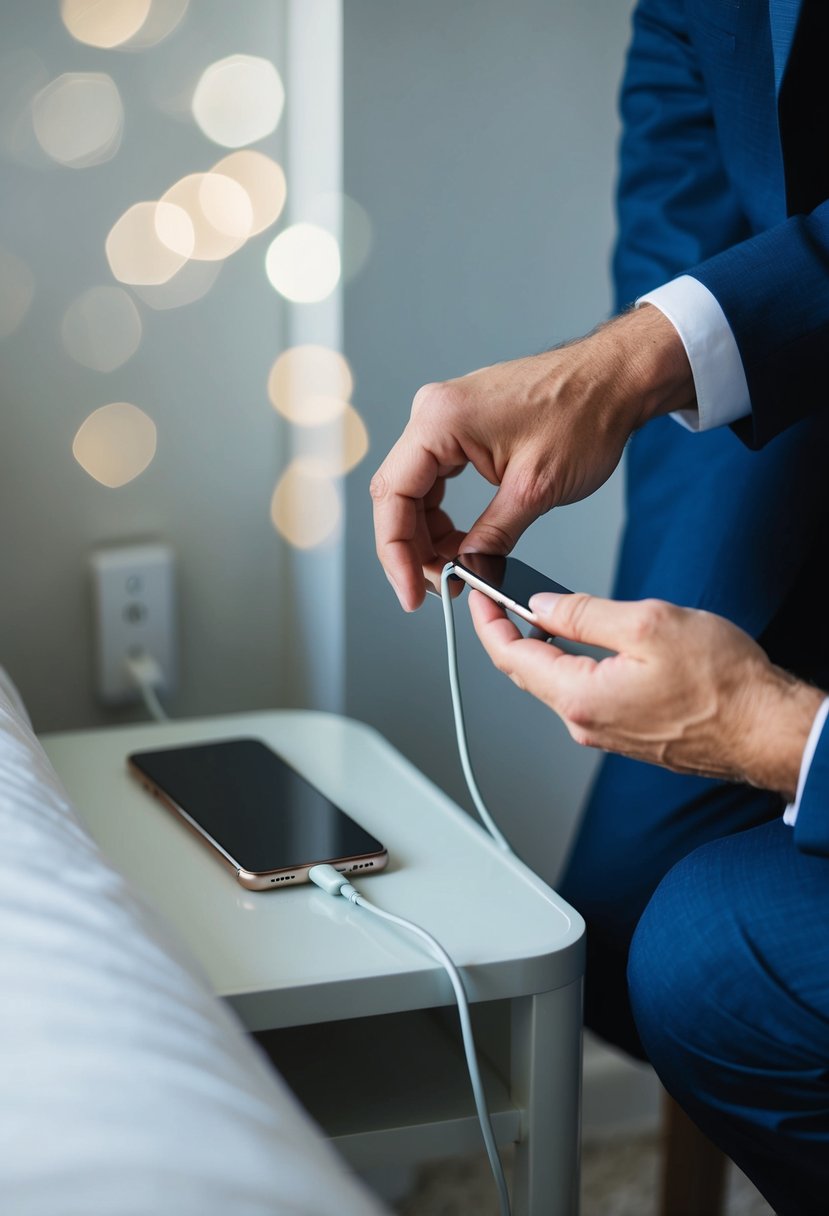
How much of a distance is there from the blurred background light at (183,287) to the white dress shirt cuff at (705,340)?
0.39 meters

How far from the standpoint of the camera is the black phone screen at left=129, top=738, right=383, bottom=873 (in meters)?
0.70

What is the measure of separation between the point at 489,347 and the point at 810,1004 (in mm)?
583

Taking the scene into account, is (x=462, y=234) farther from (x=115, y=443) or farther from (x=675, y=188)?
(x=115, y=443)

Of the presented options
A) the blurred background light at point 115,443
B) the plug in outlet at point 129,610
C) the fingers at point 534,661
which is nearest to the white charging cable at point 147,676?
the plug in outlet at point 129,610

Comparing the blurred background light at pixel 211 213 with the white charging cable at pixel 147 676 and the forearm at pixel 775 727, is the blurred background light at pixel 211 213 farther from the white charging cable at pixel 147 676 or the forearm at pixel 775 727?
the forearm at pixel 775 727

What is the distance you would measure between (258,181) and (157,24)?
0.13 meters

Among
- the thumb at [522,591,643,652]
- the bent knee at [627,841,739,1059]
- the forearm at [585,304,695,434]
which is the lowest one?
the bent knee at [627,841,739,1059]

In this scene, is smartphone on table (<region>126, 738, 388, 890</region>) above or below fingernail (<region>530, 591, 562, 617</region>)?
below

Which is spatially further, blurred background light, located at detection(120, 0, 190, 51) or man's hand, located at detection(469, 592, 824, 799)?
blurred background light, located at detection(120, 0, 190, 51)

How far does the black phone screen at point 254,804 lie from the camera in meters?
0.70

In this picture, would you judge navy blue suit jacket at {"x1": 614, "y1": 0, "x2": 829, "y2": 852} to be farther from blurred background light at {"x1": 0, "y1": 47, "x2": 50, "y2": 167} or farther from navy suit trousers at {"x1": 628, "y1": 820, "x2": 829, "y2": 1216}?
blurred background light at {"x1": 0, "y1": 47, "x2": 50, "y2": 167}

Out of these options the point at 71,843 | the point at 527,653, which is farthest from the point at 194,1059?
the point at 527,653

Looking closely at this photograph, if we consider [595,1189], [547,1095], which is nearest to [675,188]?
[547,1095]

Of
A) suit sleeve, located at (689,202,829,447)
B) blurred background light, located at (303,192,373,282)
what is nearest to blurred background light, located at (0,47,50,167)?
blurred background light, located at (303,192,373,282)
